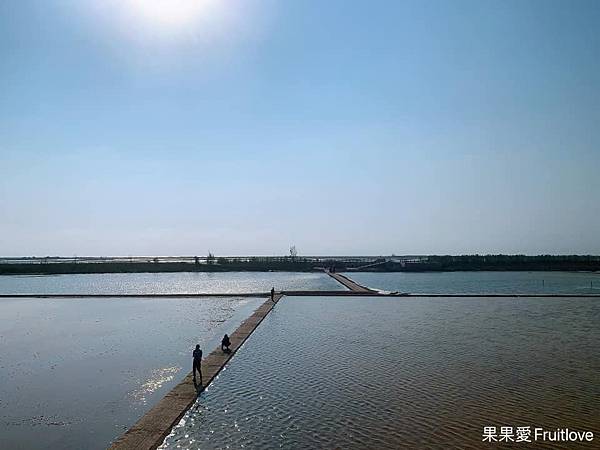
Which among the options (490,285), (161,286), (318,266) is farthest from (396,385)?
(318,266)

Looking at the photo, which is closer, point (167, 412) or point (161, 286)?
point (167, 412)

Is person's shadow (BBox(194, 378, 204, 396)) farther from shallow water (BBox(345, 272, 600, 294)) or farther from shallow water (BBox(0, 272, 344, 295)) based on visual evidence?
shallow water (BBox(345, 272, 600, 294))

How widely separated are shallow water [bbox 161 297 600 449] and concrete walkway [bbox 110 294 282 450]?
0.23 metres

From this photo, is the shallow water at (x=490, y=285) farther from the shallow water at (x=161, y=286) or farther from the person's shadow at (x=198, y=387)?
the person's shadow at (x=198, y=387)

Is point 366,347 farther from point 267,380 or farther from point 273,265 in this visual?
point 273,265

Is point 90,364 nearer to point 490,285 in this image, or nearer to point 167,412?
point 167,412

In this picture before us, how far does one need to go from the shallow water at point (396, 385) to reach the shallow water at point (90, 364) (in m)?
1.50

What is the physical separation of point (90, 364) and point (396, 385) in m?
8.31

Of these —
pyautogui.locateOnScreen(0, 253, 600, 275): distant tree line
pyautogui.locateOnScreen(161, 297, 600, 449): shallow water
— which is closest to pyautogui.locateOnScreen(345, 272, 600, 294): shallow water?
pyautogui.locateOnScreen(161, 297, 600, 449): shallow water

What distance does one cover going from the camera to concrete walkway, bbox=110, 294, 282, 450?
7.87m

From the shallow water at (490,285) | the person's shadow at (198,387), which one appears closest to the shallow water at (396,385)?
the person's shadow at (198,387)

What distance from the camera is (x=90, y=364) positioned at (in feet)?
45.6

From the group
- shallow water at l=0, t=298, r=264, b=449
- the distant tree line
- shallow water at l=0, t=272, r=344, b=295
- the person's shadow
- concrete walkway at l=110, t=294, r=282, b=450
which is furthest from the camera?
the distant tree line

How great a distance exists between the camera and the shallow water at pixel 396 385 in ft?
28.0
